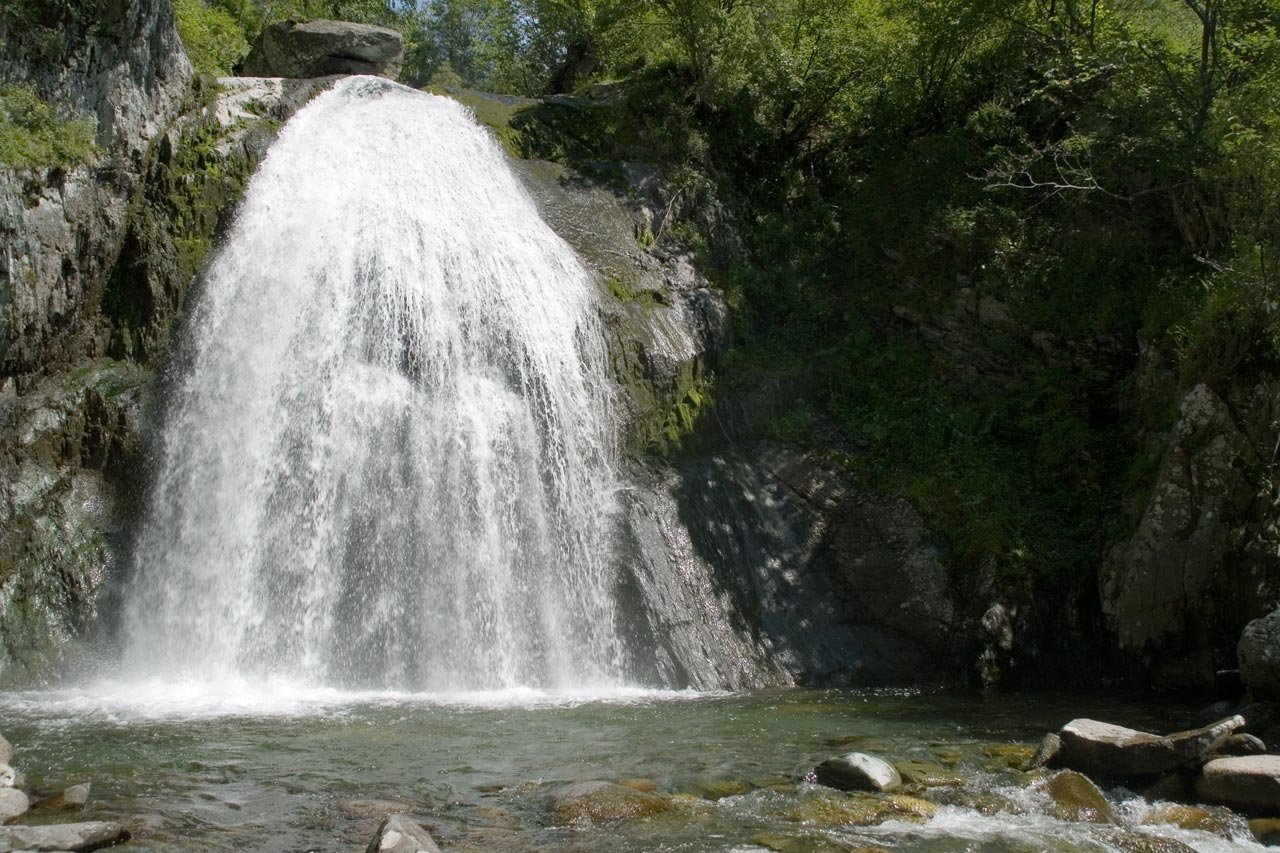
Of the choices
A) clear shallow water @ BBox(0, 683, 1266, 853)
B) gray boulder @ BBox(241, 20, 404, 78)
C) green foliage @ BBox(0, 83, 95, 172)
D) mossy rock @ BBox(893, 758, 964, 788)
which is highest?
gray boulder @ BBox(241, 20, 404, 78)

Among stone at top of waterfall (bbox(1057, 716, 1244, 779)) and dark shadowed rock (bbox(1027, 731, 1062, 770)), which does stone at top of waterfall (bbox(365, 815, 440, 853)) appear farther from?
stone at top of waterfall (bbox(1057, 716, 1244, 779))

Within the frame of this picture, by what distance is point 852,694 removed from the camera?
448 inches

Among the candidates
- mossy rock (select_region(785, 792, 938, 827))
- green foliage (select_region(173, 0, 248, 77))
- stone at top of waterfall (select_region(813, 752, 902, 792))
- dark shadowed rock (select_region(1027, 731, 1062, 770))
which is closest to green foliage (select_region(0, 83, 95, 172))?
green foliage (select_region(173, 0, 248, 77))

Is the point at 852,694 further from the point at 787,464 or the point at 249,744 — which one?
the point at 249,744

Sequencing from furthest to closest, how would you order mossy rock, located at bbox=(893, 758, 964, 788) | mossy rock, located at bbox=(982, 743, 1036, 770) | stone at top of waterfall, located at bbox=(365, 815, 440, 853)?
mossy rock, located at bbox=(982, 743, 1036, 770), mossy rock, located at bbox=(893, 758, 964, 788), stone at top of waterfall, located at bbox=(365, 815, 440, 853)

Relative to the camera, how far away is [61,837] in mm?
5422

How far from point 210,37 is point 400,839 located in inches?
740

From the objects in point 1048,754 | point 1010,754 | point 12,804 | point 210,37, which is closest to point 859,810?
point 1048,754

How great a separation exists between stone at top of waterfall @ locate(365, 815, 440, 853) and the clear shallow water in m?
0.42

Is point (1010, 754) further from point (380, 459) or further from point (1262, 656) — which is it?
point (380, 459)

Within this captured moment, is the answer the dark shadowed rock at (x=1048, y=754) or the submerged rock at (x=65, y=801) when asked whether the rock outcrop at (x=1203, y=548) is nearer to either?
the dark shadowed rock at (x=1048, y=754)

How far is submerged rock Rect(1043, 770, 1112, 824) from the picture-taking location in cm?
661

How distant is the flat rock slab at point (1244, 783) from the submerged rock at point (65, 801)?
706 cm

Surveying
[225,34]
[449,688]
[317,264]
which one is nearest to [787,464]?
[449,688]
